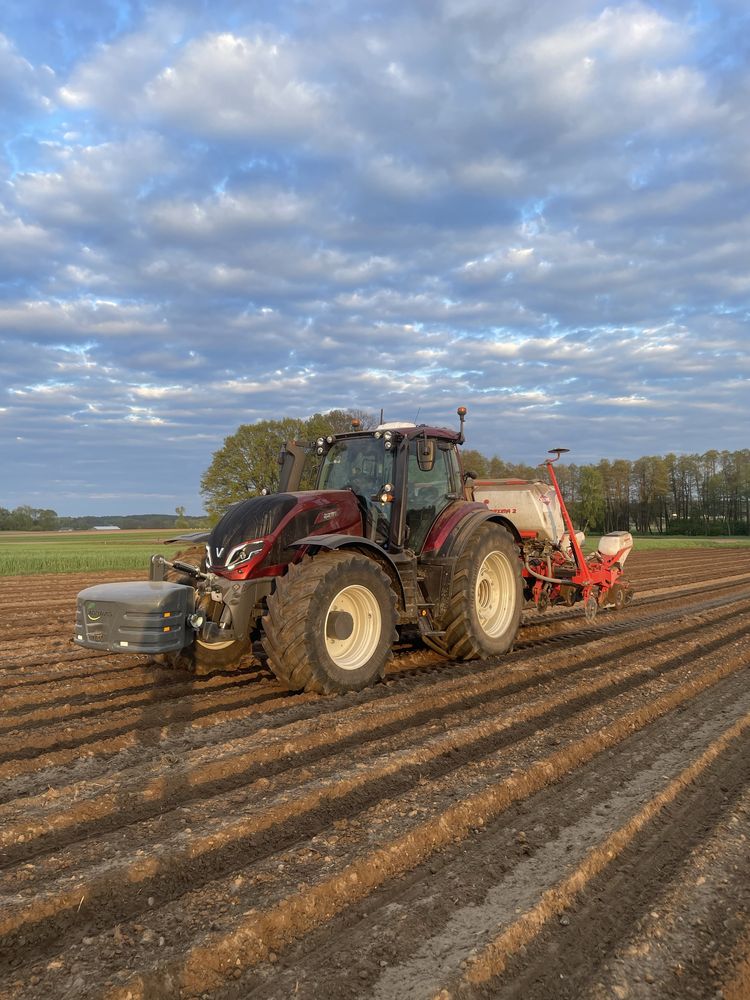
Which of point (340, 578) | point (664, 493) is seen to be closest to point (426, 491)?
point (340, 578)

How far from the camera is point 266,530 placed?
5562 mm

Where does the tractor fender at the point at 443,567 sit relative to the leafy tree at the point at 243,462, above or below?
below

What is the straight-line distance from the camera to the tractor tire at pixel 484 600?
655cm

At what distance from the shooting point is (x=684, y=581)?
54.0 feet

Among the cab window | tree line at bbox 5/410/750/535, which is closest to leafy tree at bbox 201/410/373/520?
the cab window

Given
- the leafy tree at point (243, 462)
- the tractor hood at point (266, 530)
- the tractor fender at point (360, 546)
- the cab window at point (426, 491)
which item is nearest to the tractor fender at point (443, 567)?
the cab window at point (426, 491)

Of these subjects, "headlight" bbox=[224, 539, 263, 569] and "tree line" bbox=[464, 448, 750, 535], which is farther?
"tree line" bbox=[464, 448, 750, 535]

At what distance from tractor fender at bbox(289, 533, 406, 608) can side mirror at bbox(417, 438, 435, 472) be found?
84 cm

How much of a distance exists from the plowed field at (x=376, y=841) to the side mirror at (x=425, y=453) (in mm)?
1878

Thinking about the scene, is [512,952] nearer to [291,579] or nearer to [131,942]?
[131,942]

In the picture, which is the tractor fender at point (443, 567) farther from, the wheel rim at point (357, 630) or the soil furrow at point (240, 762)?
the wheel rim at point (357, 630)

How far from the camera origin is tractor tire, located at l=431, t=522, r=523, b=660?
21.5ft

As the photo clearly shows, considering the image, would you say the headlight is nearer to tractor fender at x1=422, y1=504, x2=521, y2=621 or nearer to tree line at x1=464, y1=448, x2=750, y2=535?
tractor fender at x1=422, y1=504, x2=521, y2=621

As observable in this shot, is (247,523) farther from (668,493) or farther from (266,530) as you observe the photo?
(668,493)
